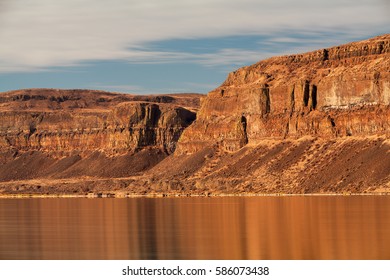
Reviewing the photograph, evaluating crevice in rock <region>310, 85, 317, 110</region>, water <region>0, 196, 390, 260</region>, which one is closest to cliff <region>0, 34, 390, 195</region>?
crevice in rock <region>310, 85, 317, 110</region>

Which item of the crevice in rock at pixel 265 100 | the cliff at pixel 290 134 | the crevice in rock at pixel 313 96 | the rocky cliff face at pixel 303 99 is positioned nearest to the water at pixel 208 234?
the cliff at pixel 290 134

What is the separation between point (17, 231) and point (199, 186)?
8951cm

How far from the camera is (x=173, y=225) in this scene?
7650cm

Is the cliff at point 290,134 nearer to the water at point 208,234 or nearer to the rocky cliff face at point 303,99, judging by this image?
the rocky cliff face at point 303,99

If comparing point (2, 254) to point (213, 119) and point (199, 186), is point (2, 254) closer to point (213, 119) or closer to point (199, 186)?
point (199, 186)

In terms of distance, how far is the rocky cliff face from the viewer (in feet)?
509

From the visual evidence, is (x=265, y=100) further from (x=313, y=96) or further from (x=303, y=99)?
(x=313, y=96)

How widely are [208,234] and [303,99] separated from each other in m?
104

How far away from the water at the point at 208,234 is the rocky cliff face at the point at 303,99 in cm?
6108

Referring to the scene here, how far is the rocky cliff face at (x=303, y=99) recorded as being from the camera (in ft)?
509

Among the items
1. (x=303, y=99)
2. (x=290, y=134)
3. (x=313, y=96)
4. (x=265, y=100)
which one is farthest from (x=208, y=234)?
(x=265, y=100)

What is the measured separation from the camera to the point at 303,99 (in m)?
169

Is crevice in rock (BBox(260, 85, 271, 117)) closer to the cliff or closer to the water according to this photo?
the cliff

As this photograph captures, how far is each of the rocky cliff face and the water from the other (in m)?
61.1
